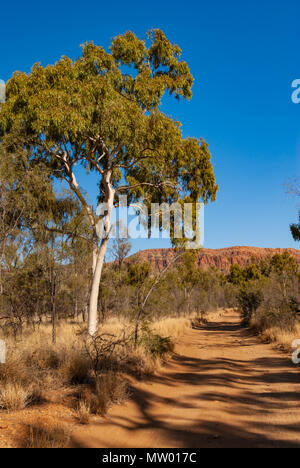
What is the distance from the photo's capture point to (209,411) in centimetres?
534

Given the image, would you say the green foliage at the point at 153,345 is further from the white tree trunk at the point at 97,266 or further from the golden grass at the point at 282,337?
the golden grass at the point at 282,337

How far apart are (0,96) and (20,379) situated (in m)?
8.53

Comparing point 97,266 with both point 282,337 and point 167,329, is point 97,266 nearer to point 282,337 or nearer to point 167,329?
point 167,329

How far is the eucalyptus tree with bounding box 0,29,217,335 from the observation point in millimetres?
9609

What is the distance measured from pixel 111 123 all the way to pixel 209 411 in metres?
7.54

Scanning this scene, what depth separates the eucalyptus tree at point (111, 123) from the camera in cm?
961

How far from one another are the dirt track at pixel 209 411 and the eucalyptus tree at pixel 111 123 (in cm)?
350


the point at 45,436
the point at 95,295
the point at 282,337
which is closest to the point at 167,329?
the point at 282,337

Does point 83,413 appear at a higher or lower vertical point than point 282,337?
higher

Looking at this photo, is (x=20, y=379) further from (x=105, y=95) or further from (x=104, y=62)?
(x=104, y=62)

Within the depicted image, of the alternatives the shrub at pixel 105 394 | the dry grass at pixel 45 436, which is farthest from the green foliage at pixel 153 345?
the dry grass at pixel 45 436

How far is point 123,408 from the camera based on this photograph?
17.9 feet

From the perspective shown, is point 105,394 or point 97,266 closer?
point 105,394
